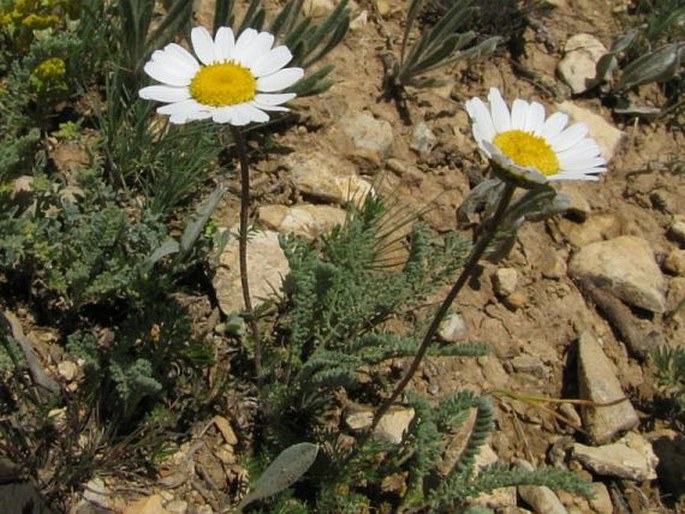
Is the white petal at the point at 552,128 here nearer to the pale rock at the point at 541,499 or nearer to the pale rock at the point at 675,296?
the pale rock at the point at 541,499

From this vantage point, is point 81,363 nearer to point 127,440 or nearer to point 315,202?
point 127,440

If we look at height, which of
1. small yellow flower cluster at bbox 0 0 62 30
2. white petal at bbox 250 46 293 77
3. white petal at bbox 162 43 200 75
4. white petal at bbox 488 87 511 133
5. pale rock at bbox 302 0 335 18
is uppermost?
small yellow flower cluster at bbox 0 0 62 30

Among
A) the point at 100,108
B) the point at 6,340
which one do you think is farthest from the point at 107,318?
the point at 100,108

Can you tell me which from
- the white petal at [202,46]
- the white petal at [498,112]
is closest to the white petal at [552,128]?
the white petal at [498,112]

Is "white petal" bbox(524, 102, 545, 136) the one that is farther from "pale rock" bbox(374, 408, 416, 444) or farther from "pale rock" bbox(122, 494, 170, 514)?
"pale rock" bbox(122, 494, 170, 514)

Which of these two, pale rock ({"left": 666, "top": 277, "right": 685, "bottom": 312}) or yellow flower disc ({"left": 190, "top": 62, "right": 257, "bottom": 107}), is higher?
yellow flower disc ({"left": 190, "top": 62, "right": 257, "bottom": 107})

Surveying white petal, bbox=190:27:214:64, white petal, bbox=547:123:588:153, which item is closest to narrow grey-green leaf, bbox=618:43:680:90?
white petal, bbox=547:123:588:153
